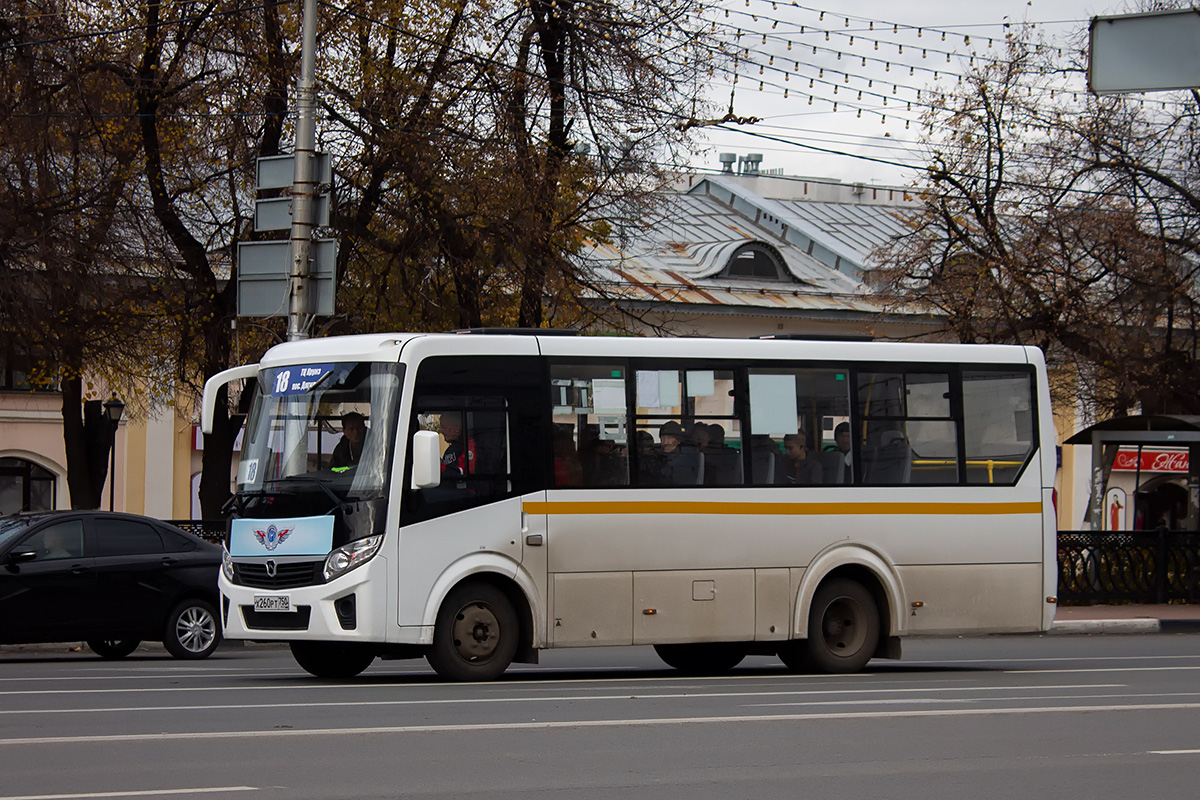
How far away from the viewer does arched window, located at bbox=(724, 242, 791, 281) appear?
148 feet

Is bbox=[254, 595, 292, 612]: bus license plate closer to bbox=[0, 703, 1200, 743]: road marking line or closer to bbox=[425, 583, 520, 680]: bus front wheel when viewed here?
bbox=[425, 583, 520, 680]: bus front wheel

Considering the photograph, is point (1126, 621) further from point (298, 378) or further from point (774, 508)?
point (298, 378)

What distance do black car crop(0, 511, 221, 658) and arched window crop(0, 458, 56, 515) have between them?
71.7ft

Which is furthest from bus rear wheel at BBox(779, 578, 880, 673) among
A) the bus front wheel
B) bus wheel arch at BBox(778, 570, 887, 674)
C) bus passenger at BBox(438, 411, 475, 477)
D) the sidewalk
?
the sidewalk

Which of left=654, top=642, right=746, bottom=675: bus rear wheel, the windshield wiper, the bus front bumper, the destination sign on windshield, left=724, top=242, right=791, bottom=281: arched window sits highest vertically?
left=724, top=242, right=791, bottom=281: arched window

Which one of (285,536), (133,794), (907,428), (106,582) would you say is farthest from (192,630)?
(133,794)

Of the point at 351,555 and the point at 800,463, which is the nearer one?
the point at 351,555

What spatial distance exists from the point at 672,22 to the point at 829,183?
121ft

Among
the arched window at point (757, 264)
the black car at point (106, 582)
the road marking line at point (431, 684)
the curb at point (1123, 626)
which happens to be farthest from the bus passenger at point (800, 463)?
the arched window at point (757, 264)

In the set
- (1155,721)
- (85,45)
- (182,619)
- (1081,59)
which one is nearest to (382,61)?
(85,45)

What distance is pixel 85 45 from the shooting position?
73.0 feet

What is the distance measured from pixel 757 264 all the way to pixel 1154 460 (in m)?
12.4

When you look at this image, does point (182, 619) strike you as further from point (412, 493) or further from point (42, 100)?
point (42, 100)

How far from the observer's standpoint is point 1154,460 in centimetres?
3869
